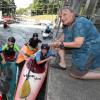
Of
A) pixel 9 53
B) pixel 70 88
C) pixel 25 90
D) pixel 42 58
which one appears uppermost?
pixel 70 88

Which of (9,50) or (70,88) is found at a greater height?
(70,88)

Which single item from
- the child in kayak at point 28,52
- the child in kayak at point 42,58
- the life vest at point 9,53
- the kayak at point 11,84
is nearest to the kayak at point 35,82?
the child in kayak at point 42,58

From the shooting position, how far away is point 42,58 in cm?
1123

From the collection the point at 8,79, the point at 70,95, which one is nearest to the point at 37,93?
the point at 8,79

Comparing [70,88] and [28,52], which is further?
[28,52]

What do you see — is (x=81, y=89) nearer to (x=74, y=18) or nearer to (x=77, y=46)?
(x=77, y=46)

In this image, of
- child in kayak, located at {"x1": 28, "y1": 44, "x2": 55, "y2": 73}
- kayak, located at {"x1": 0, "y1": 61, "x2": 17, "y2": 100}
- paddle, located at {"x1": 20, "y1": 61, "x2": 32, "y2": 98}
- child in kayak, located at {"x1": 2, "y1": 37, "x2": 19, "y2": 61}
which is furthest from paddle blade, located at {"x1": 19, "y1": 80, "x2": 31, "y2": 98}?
child in kayak, located at {"x1": 2, "y1": 37, "x2": 19, "y2": 61}

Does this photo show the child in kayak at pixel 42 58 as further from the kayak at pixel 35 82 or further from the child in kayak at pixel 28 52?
the child in kayak at pixel 28 52

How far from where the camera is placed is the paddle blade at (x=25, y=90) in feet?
36.9

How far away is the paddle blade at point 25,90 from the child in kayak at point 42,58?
46 cm

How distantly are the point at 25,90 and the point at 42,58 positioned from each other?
3.51 ft

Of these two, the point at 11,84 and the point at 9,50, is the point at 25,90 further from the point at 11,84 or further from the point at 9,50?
the point at 9,50

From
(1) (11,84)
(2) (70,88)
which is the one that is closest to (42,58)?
(1) (11,84)

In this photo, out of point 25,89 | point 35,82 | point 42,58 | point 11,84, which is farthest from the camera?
point 11,84
